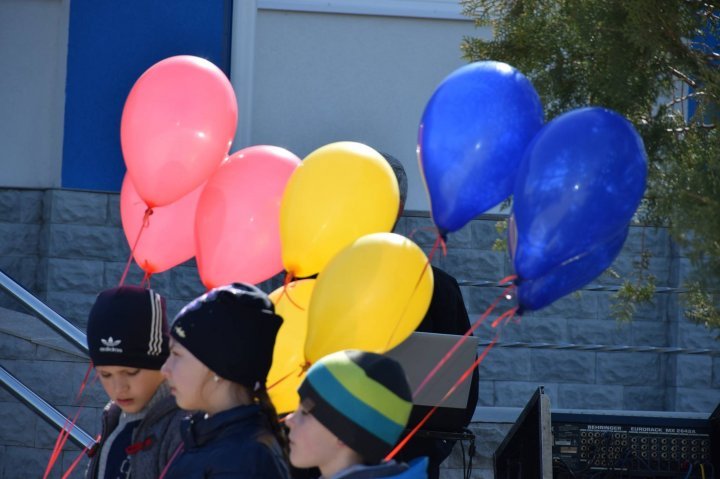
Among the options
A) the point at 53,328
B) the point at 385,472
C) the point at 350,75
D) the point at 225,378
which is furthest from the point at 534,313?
the point at 385,472

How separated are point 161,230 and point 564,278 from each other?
1514 mm

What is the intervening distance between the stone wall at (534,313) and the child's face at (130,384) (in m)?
3.70

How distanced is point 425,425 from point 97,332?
1.15 metres

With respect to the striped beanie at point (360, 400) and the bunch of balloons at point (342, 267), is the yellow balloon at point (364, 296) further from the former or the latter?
the striped beanie at point (360, 400)

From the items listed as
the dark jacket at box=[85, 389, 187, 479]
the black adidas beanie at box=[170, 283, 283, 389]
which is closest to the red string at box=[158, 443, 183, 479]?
the dark jacket at box=[85, 389, 187, 479]

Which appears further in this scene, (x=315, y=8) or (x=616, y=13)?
(x=315, y=8)

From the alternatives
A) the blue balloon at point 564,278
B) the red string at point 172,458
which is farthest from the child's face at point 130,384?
the blue balloon at point 564,278

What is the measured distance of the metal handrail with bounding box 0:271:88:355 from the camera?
5.27 m

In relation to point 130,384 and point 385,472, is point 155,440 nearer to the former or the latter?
point 130,384

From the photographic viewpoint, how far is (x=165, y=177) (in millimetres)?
3926

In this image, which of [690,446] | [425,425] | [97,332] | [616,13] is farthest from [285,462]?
[690,446]

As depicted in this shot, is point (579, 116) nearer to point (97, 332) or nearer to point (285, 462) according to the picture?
point (285, 462)

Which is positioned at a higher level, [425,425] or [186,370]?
[186,370]

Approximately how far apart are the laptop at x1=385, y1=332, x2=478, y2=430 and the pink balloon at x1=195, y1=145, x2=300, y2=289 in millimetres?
552
